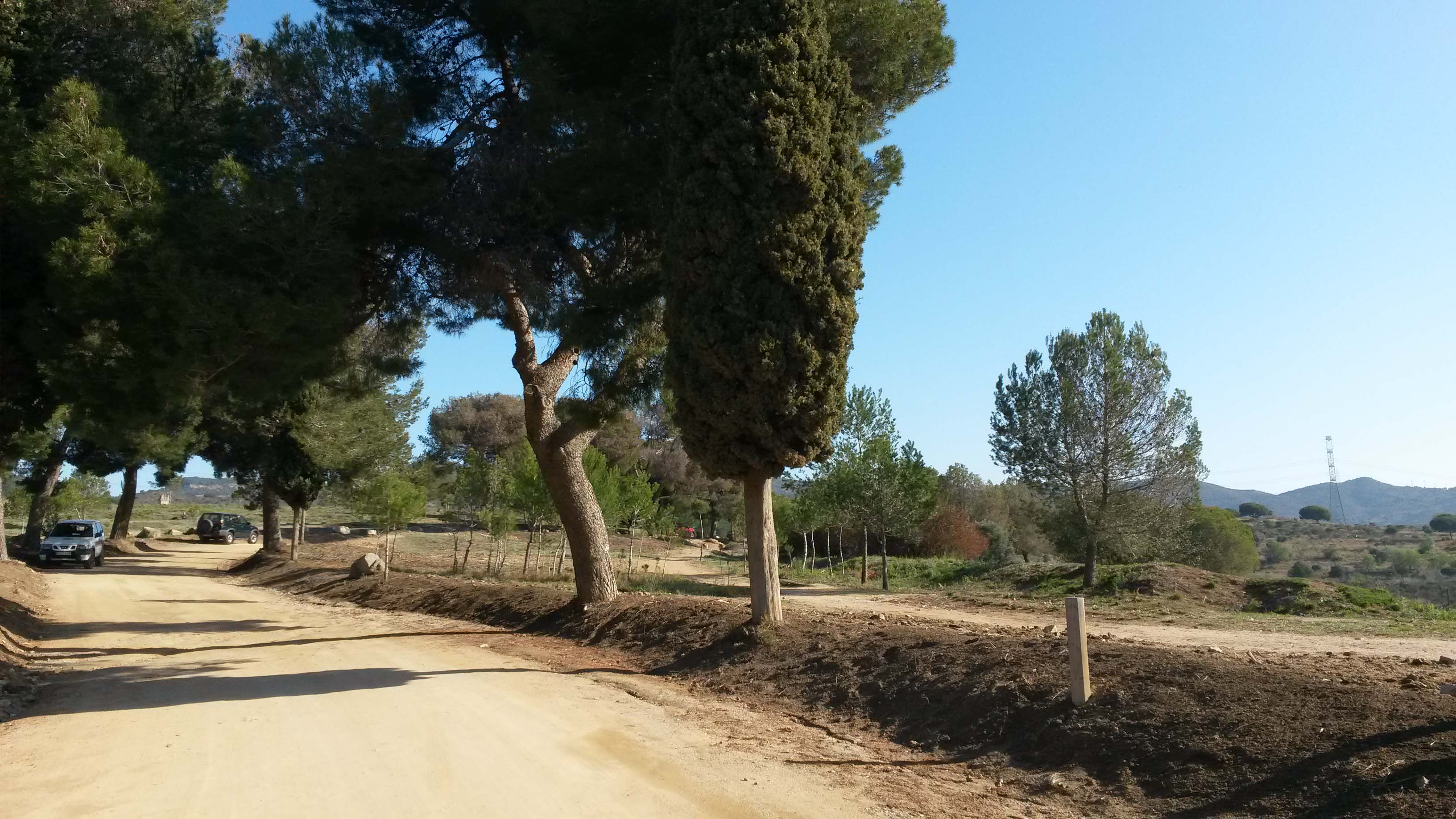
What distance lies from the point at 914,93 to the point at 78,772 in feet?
42.0

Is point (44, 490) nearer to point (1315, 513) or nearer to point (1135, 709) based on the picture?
point (1135, 709)

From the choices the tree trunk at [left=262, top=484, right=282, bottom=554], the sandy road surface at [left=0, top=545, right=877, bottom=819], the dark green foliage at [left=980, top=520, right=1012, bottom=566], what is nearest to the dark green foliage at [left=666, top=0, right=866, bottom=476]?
the sandy road surface at [left=0, top=545, right=877, bottom=819]

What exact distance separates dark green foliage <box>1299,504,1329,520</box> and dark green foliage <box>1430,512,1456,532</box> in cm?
1977

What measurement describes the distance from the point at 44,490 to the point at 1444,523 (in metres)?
92.1

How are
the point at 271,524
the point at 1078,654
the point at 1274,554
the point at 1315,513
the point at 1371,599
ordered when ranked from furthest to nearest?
1. the point at 1315,513
2. the point at 1274,554
3. the point at 271,524
4. the point at 1371,599
5. the point at 1078,654

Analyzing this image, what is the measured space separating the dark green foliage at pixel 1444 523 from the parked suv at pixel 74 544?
8403 centimetres

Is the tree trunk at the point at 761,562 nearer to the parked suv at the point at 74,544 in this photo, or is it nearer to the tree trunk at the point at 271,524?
the tree trunk at the point at 271,524

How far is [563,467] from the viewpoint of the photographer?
15711mm

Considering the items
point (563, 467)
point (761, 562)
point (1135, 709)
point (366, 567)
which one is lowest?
point (1135, 709)

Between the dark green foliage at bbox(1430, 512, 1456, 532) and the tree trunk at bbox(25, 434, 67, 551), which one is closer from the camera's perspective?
the tree trunk at bbox(25, 434, 67, 551)

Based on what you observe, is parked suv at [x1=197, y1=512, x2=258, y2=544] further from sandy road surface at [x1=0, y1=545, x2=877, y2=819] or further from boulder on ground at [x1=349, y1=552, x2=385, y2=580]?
sandy road surface at [x1=0, y1=545, x2=877, y2=819]

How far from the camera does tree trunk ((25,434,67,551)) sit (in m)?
40.8

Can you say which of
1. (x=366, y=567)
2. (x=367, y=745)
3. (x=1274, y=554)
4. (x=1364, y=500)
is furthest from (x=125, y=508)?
(x=1364, y=500)

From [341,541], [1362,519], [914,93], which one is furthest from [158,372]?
[1362,519]
